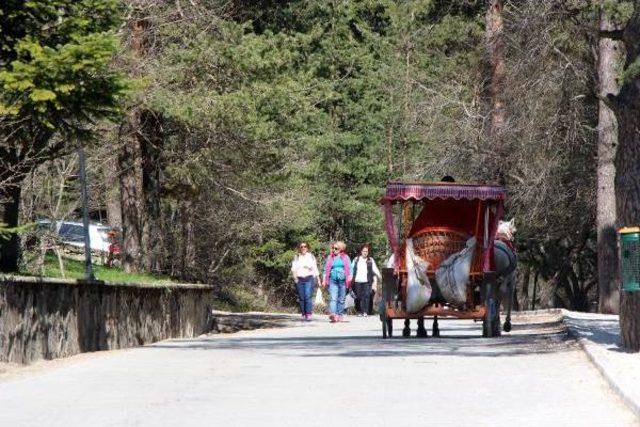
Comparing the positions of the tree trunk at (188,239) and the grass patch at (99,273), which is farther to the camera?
the tree trunk at (188,239)

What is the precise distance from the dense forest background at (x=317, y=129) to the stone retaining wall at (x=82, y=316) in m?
2.00

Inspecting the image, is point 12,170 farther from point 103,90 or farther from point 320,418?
point 320,418

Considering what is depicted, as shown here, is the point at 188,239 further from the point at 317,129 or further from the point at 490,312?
the point at 490,312

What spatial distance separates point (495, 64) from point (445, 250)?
20.0 meters

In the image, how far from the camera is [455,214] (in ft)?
78.5

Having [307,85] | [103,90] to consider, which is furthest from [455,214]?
[307,85]

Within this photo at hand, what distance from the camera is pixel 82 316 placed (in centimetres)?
2094

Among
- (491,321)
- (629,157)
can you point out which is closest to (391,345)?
(491,321)

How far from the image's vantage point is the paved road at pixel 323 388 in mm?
11305

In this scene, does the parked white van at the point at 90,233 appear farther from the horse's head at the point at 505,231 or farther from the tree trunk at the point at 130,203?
the horse's head at the point at 505,231

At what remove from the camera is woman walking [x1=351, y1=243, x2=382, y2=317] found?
41.6 m

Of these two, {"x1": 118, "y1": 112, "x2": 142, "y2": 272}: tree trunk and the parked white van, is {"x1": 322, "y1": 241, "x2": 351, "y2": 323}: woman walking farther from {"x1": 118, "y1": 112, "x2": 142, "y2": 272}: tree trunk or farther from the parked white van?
the parked white van

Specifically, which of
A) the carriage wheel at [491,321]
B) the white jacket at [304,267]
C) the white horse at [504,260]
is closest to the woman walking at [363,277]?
the white jacket at [304,267]

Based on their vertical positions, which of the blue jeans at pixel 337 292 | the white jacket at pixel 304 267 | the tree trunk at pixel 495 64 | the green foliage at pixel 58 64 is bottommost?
the blue jeans at pixel 337 292
